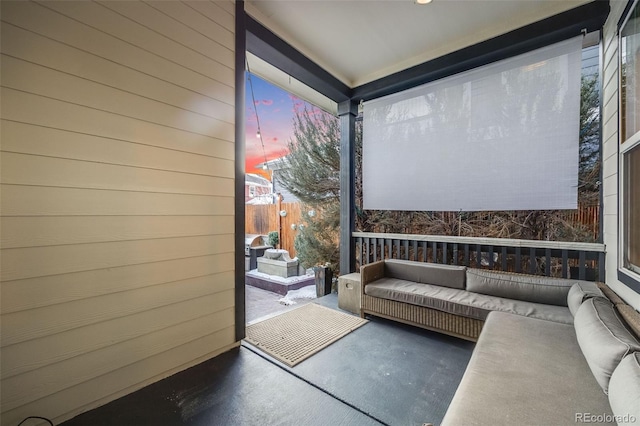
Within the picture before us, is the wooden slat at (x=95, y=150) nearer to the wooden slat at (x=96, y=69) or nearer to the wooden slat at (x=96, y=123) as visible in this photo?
the wooden slat at (x=96, y=123)

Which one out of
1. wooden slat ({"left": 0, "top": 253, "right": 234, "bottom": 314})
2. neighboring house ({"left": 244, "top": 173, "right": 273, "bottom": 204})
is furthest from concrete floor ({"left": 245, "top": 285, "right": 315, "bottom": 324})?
neighboring house ({"left": 244, "top": 173, "right": 273, "bottom": 204})

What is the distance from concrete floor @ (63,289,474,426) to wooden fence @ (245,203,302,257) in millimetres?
4361

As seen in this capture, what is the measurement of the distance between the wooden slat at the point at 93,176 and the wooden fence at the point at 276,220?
14.3ft

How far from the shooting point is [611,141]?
2.21 m

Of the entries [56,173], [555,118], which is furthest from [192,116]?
[555,118]

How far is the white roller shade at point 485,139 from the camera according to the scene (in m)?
2.60

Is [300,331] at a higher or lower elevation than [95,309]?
lower

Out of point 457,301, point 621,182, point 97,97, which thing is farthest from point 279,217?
point 621,182

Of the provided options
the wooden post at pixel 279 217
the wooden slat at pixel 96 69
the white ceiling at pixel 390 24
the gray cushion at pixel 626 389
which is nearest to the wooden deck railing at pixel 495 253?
the gray cushion at pixel 626 389

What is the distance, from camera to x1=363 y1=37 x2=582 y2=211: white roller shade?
2.60m

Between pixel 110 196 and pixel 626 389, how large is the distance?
2.64 metres

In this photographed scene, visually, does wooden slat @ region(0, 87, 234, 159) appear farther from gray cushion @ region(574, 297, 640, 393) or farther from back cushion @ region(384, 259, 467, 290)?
gray cushion @ region(574, 297, 640, 393)

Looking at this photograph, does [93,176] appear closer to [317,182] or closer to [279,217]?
[317,182]

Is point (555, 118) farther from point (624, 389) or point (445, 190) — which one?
point (624, 389)
